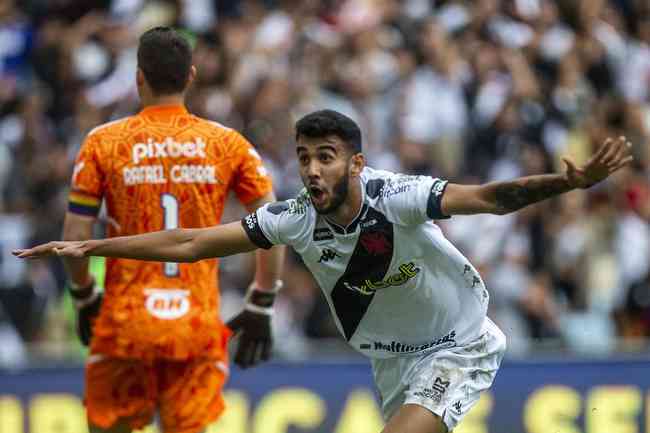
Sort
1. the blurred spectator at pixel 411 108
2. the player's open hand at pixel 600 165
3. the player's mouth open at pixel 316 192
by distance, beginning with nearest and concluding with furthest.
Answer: the player's open hand at pixel 600 165 → the player's mouth open at pixel 316 192 → the blurred spectator at pixel 411 108

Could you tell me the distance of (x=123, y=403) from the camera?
723cm

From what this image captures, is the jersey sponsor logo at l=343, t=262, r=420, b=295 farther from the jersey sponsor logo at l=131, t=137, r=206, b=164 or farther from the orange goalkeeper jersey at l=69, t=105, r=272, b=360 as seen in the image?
the jersey sponsor logo at l=131, t=137, r=206, b=164

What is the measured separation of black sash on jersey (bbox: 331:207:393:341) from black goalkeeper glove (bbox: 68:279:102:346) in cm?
165

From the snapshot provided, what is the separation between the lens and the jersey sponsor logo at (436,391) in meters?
6.34

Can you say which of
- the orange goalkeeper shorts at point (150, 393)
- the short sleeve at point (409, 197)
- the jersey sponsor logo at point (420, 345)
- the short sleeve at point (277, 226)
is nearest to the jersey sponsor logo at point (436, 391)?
the jersey sponsor logo at point (420, 345)

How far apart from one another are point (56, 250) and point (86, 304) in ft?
5.22

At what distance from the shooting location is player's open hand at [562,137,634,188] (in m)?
5.35

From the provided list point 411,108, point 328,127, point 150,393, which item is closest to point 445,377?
point 328,127

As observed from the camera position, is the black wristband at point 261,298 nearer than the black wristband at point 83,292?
No

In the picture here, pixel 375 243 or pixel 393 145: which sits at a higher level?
pixel 375 243

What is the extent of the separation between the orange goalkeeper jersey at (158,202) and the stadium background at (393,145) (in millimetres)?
3715

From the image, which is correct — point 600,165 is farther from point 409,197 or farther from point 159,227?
point 159,227

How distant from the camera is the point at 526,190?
5594 millimetres

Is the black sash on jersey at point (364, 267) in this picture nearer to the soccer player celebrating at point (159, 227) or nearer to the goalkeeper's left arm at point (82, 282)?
the soccer player celebrating at point (159, 227)
